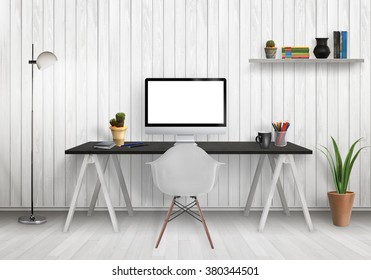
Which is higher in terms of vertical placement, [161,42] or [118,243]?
[161,42]

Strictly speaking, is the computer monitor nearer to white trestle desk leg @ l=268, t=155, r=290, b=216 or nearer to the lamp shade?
white trestle desk leg @ l=268, t=155, r=290, b=216

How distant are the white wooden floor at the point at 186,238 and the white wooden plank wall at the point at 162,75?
33cm

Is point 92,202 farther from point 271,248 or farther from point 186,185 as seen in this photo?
point 271,248

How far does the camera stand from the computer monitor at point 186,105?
416cm

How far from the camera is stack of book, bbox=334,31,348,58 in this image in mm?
4324

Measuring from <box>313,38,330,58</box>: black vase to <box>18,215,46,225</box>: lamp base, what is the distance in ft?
9.41

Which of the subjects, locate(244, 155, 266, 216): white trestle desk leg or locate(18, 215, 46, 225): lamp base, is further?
locate(244, 155, 266, 216): white trestle desk leg

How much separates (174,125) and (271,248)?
4.67 feet

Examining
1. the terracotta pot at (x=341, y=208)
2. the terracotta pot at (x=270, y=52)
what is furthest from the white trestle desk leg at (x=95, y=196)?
the terracotta pot at (x=341, y=208)

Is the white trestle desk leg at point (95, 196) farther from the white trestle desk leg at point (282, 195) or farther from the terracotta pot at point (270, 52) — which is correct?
the terracotta pot at point (270, 52)

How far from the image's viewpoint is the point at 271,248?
331 cm

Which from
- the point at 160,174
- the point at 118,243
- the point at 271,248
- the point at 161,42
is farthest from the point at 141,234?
the point at 161,42

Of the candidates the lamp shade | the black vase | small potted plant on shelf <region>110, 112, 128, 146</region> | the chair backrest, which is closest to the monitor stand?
small potted plant on shelf <region>110, 112, 128, 146</region>
